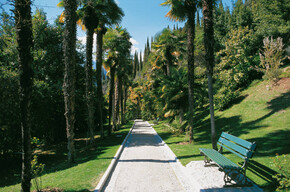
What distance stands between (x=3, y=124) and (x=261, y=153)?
11.9 meters

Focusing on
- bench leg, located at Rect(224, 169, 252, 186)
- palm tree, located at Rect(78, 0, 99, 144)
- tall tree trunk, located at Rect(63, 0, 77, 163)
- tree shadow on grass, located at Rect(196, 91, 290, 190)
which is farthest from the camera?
palm tree, located at Rect(78, 0, 99, 144)

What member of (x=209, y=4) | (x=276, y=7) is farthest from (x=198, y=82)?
(x=276, y=7)

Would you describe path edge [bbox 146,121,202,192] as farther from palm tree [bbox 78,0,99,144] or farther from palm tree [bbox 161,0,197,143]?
palm tree [bbox 78,0,99,144]

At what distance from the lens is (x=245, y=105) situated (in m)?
13.4

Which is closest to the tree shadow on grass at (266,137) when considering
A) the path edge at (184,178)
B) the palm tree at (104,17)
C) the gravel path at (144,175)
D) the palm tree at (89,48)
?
the path edge at (184,178)

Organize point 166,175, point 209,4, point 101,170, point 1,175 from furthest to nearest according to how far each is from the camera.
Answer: point 1,175, point 209,4, point 101,170, point 166,175

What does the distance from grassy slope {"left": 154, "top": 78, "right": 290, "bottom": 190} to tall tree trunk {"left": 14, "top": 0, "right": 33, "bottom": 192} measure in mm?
4986

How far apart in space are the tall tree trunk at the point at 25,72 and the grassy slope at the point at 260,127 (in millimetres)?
4986

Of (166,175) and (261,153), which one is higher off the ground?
(261,153)

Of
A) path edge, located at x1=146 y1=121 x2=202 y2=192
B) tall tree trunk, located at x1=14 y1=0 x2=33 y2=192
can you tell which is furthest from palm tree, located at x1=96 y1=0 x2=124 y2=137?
tall tree trunk, located at x1=14 y1=0 x2=33 y2=192

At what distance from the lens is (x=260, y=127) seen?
9.30 m

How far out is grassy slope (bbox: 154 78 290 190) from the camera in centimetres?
566

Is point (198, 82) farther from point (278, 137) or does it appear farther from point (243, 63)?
point (278, 137)

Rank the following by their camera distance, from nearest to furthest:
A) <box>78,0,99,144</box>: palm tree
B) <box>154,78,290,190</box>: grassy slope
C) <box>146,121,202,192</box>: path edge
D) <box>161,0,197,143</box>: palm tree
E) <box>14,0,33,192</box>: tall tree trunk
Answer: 1. <box>14,0,33,192</box>: tall tree trunk
2. <box>146,121,202,192</box>: path edge
3. <box>154,78,290,190</box>: grassy slope
4. <box>161,0,197,143</box>: palm tree
5. <box>78,0,99,144</box>: palm tree
